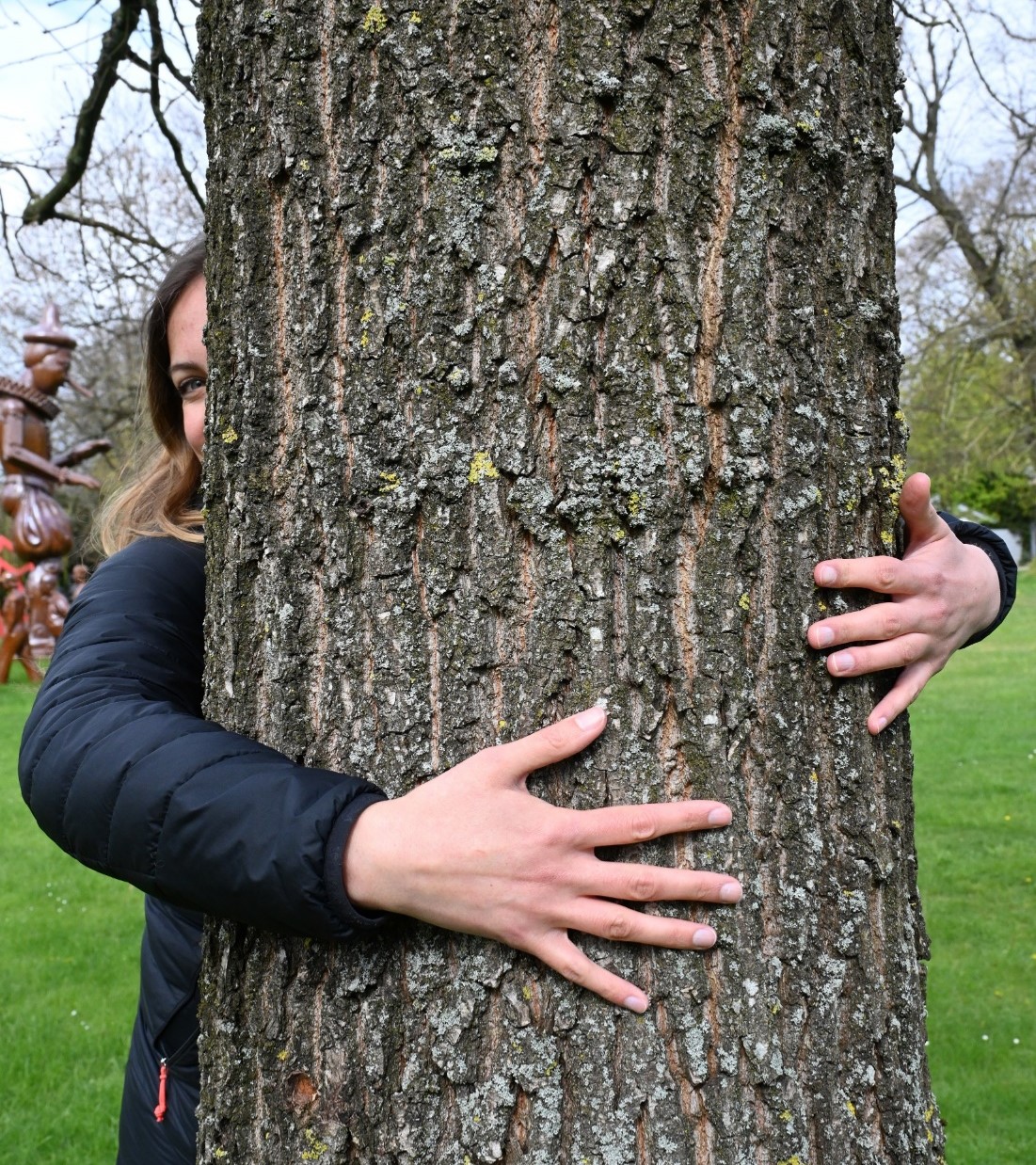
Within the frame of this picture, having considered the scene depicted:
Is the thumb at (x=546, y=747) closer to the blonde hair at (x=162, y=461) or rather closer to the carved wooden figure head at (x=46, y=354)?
the blonde hair at (x=162, y=461)

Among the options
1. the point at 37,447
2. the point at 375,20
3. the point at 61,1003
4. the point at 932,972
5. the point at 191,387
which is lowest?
the point at 61,1003

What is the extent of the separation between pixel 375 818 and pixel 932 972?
4.26 meters

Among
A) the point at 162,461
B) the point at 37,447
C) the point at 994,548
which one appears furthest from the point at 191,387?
the point at 37,447

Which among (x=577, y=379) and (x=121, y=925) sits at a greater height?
(x=577, y=379)

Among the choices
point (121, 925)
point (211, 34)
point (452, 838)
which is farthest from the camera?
point (121, 925)

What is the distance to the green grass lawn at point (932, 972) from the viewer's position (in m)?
3.71

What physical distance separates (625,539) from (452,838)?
0.41 m

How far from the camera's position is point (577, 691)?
1.31m

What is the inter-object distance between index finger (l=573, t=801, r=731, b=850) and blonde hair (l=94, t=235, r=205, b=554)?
113 cm

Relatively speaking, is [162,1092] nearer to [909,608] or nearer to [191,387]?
[191,387]

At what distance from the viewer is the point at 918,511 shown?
149 centimetres

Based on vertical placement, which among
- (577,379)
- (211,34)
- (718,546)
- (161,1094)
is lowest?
(161,1094)

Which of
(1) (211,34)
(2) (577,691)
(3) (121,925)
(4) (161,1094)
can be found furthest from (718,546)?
(3) (121,925)

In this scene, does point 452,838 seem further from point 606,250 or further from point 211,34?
point 211,34
